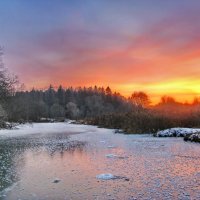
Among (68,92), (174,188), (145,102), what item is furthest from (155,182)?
(68,92)

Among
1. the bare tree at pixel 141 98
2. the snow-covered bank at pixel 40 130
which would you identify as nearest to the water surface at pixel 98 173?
the snow-covered bank at pixel 40 130

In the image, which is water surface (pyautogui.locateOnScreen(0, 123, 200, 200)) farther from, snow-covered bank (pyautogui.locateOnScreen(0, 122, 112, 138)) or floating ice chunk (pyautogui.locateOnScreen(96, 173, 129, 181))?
snow-covered bank (pyautogui.locateOnScreen(0, 122, 112, 138))

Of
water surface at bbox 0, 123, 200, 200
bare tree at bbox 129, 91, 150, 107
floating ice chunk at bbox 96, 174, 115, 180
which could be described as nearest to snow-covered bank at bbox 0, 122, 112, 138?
water surface at bbox 0, 123, 200, 200

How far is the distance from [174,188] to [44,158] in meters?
10.3

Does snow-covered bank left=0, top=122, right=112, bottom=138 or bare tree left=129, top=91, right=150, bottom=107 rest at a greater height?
bare tree left=129, top=91, right=150, bottom=107

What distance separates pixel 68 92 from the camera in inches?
7864

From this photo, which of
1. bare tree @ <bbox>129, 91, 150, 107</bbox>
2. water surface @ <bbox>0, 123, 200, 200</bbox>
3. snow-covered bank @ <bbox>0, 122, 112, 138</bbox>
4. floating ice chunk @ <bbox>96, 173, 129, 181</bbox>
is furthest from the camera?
bare tree @ <bbox>129, 91, 150, 107</bbox>

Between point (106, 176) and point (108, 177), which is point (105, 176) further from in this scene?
point (108, 177)

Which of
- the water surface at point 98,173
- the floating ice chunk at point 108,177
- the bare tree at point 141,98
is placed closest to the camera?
the water surface at point 98,173

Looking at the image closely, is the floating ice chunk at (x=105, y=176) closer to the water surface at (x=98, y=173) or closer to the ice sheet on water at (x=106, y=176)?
the ice sheet on water at (x=106, y=176)

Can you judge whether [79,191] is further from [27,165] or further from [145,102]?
[145,102]

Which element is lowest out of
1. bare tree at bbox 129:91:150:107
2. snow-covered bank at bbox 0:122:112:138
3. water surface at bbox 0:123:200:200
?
water surface at bbox 0:123:200:200

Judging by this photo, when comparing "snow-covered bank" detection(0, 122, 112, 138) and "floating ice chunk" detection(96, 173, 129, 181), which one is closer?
"floating ice chunk" detection(96, 173, 129, 181)

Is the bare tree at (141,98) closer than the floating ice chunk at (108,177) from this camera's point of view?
No
